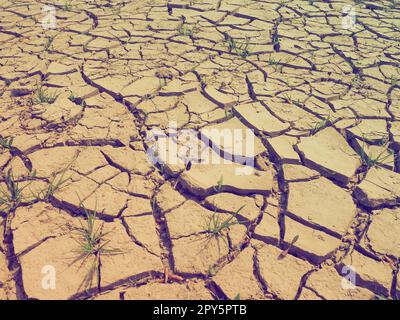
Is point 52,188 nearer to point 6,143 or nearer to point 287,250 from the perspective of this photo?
point 6,143

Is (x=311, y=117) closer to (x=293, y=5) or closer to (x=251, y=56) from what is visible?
(x=251, y=56)

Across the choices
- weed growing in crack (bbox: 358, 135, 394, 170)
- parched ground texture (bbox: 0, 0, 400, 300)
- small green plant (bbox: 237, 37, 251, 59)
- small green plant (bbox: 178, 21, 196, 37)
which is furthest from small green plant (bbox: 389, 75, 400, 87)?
small green plant (bbox: 178, 21, 196, 37)

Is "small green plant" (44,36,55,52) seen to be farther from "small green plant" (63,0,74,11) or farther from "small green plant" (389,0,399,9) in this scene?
"small green plant" (389,0,399,9)

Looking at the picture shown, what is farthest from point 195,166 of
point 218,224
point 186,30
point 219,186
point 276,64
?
point 186,30

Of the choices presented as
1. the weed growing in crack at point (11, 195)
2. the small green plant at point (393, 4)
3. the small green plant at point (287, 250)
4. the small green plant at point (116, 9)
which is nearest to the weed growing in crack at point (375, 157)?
the small green plant at point (287, 250)

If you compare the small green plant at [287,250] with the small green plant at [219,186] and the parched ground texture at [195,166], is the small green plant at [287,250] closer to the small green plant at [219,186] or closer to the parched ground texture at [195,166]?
the parched ground texture at [195,166]

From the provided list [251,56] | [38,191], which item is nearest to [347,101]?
[251,56]
